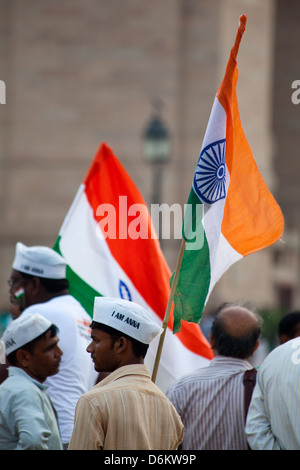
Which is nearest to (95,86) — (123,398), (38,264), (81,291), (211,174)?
(81,291)

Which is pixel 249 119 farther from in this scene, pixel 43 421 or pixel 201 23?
pixel 43 421

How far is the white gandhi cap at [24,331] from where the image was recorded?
15.6ft

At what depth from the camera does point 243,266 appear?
26.5 meters

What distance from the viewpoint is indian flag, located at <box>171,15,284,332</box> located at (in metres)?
4.93

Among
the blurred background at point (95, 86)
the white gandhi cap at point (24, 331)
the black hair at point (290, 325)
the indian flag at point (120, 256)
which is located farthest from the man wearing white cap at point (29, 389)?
the blurred background at point (95, 86)

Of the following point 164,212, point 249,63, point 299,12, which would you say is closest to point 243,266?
point 164,212

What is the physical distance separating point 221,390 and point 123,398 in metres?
1.30

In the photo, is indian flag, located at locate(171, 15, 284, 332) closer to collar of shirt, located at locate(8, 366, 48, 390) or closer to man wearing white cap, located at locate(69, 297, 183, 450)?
collar of shirt, located at locate(8, 366, 48, 390)

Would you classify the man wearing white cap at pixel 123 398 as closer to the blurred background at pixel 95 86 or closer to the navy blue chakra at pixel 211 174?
the navy blue chakra at pixel 211 174

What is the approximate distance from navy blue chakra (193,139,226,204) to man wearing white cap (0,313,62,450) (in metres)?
0.93

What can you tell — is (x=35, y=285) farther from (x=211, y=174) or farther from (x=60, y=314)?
(x=211, y=174)

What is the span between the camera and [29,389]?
4.58 metres

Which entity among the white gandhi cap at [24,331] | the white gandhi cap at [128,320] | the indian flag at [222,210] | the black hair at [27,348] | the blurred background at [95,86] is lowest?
the black hair at [27,348]
